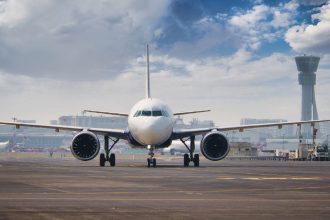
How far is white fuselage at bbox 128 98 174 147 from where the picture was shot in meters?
41.7

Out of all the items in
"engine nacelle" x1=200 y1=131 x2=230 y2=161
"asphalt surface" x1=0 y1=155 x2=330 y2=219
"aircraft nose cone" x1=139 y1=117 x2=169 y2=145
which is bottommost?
"asphalt surface" x1=0 y1=155 x2=330 y2=219

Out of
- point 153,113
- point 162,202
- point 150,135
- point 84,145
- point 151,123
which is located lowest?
point 162,202

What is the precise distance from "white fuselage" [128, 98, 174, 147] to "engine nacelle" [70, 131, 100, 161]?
2.80 metres

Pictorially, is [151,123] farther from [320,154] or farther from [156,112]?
[320,154]

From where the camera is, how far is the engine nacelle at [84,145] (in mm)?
43312

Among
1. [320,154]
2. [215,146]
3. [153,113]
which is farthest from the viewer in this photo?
[320,154]

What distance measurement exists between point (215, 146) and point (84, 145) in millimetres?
9268

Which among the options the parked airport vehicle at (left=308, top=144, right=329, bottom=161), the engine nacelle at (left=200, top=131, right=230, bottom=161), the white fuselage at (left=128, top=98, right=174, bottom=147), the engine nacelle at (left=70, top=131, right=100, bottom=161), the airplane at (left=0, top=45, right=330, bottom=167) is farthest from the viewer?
the parked airport vehicle at (left=308, top=144, right=329, bottom=161)

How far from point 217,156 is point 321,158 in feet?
137

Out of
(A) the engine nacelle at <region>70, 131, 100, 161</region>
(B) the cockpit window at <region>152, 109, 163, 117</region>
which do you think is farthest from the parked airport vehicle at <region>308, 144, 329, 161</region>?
(A) the engine nacelle at <region>70, 131, 100, 161</region>

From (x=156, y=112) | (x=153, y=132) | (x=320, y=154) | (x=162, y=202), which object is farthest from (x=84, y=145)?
(x=320, y=154)

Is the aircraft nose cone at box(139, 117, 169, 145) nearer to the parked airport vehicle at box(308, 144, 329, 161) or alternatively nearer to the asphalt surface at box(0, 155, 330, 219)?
the asphalt surface at box(0, 155, 330, 219)

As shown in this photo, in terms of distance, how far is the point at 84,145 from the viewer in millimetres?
43688

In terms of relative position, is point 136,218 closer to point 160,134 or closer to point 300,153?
point 160,134
